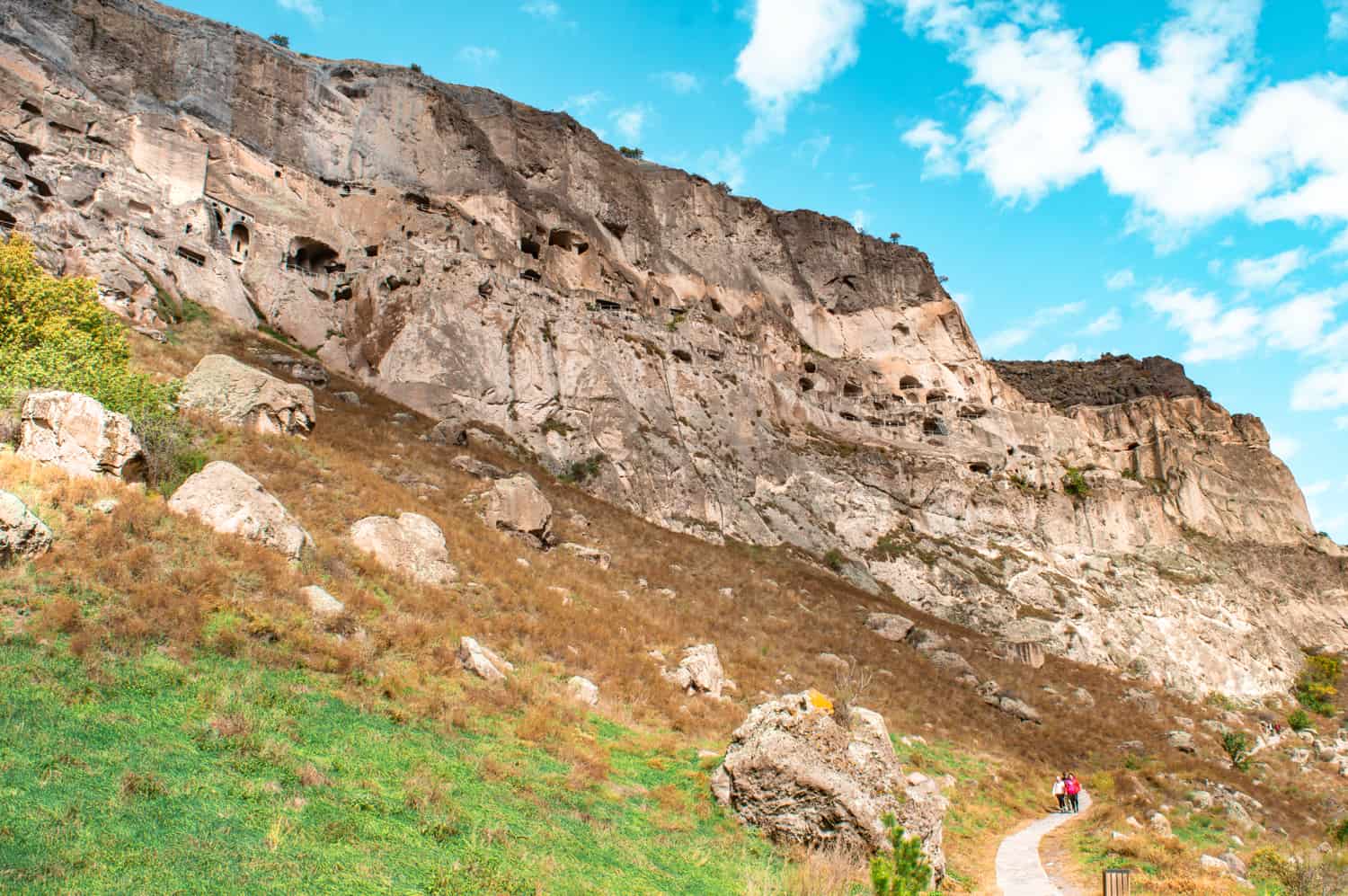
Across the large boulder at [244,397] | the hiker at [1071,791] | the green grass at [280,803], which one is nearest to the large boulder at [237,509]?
the green grass at [280,803]

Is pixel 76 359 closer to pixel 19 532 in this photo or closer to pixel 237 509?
pixel 237 509

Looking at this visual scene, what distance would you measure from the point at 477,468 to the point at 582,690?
49.1 ft

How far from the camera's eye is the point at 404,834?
5961mm

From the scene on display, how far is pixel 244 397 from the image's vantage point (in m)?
19.6

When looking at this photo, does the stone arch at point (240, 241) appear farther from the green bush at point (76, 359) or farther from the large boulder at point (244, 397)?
the large boulder at point (244, 397)

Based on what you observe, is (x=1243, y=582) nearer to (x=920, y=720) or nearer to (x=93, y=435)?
(x=920, y=720)

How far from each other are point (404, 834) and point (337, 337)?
3477 cm

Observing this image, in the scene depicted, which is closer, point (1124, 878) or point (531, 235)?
point (1124, 878)

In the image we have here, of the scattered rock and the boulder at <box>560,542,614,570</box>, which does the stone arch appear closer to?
the scattered rock

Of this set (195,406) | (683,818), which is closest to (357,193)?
(195,406)

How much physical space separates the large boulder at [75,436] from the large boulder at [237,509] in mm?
1035

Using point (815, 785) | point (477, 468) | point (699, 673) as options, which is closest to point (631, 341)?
point (477, 468)

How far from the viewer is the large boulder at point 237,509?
1157 cm

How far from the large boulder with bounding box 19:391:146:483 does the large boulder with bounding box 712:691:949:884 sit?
34.9ft
